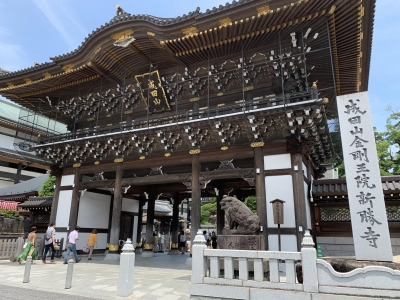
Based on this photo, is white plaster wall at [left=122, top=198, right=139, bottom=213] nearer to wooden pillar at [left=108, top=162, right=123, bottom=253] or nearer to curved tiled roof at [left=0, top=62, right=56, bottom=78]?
wooden pillar at [left=108, top=162, right=123, bottom=253]

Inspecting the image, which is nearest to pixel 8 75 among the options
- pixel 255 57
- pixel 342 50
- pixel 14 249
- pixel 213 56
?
pixel 14 249

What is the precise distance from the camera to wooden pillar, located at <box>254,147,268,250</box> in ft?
31.6

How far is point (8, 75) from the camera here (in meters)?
13.8

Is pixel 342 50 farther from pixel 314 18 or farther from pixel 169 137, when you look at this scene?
pixel 169 137

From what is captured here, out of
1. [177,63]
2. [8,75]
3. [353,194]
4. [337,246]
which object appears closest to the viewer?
[353,194]

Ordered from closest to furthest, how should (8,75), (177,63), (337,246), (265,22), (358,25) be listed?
(358,25), (265,22), (337,246), (177,63), (8,75)

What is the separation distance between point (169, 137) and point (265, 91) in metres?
4.53

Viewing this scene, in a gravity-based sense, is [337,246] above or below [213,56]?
below

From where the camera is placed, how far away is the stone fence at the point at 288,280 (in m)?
4.39

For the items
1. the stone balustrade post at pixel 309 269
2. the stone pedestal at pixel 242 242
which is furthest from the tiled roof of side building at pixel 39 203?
the stone balustrade post at pixel 309 269

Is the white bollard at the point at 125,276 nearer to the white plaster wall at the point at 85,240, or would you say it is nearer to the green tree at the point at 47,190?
the white plaster wall at the point at 85,240

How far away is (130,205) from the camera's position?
18078 millimetres

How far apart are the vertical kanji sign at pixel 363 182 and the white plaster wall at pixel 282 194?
370cm

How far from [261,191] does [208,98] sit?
4099 millimetres
